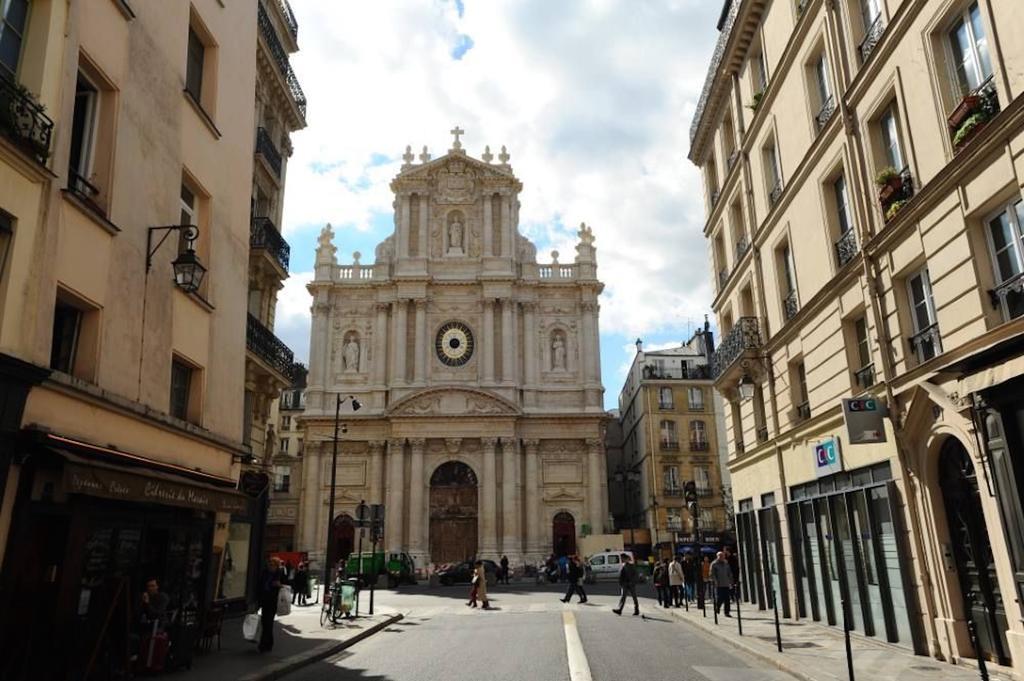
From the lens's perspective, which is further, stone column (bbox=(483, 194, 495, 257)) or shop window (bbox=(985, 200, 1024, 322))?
stone column (bbox=(483, 194, 495, 257))

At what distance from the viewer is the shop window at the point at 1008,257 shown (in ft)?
28.9

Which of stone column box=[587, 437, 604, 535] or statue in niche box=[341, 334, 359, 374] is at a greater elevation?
statue in niche box=[341, 334, 359, 374]

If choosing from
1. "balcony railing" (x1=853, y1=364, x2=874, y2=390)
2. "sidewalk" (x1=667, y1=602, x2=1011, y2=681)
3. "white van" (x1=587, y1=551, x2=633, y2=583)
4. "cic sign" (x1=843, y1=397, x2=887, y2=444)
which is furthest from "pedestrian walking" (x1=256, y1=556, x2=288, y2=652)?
"white van" (x1=587, y1=551, x2=633, y2=583)

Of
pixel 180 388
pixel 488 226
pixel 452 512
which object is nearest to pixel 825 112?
pixel 180 388

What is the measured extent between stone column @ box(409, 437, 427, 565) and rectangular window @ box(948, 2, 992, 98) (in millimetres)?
37934

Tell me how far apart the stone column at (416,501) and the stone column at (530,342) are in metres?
8.01

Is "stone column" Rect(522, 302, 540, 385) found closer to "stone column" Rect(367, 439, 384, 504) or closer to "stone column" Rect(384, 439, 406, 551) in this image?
"stone column" Rect(384, 439, 406, 551)

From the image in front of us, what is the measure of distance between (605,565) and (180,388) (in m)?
28.1

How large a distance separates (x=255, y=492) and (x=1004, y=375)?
15.3 m

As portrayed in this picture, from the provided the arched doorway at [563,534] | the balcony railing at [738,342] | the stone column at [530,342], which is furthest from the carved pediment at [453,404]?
the balcony railing at [738,342]

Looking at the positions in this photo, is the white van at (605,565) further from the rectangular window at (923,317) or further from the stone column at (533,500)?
the rectangular window at (923,317)

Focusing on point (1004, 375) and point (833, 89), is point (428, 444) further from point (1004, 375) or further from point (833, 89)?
point (1004, 375)

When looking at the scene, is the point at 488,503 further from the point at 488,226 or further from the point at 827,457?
the point at 827,457

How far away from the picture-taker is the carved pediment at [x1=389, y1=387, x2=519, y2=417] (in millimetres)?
44969
